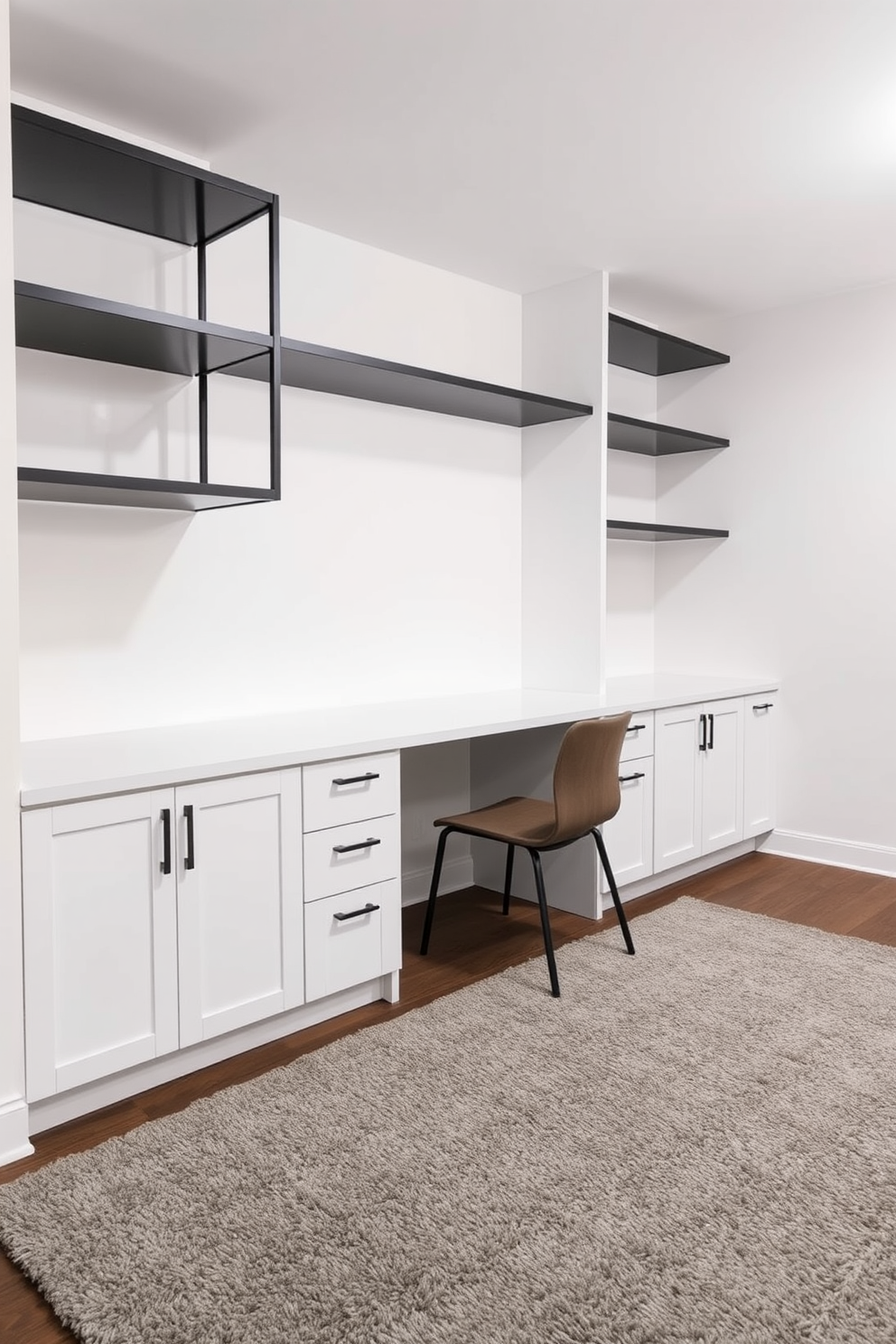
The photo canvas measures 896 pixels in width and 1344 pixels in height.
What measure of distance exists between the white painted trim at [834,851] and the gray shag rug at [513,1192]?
1.42 meters

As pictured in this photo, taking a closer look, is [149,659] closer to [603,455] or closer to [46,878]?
[46,878]

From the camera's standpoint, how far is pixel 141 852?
2086 mm

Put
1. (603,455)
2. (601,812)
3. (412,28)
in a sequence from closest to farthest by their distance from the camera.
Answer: (412,28) < (601,812) < (603,455)

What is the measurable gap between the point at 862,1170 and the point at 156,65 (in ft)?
9.41

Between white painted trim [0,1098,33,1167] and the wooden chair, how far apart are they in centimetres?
133

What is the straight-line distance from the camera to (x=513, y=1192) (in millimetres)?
1788

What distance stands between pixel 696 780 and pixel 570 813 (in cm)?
120

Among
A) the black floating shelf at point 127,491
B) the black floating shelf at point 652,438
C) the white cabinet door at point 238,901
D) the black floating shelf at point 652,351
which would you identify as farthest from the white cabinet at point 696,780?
the black floating shelf at point 127,491

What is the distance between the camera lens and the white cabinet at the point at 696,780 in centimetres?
358

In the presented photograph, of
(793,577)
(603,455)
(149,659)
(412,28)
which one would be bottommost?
(149,659)

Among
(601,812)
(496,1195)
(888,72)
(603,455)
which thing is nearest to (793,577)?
(603,455)

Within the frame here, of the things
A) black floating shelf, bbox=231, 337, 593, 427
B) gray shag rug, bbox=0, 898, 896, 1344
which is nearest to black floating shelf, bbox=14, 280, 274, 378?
black floating shelf, bbox=231, 337, 593, 427

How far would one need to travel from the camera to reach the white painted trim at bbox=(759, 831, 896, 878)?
391 centimetres

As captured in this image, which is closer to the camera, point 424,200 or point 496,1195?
point 496,1195
